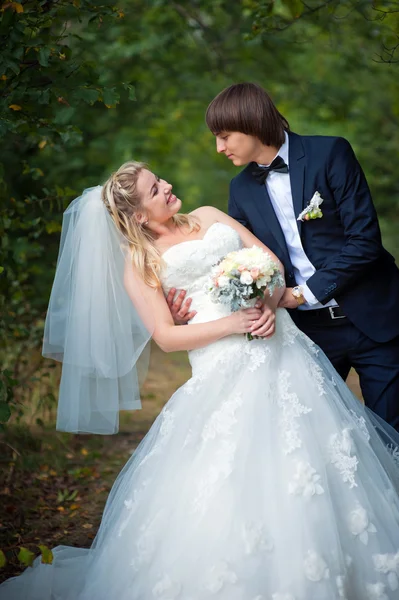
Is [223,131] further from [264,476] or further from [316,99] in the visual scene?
[316,99]

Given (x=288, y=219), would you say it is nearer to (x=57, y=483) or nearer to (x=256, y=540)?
(x=256, y=540)

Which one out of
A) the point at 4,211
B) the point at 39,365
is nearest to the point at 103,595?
the point at 4,211

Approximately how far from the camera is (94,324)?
3.93m

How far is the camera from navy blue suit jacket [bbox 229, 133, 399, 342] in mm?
3850

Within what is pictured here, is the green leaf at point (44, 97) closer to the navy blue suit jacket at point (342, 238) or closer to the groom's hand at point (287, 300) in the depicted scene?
the navy blue suit jacket at point (342, 238)

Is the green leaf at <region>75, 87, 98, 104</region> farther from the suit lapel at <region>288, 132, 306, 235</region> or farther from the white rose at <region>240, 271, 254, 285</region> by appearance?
the white rose at <region>240, 271, 254, 285</region>

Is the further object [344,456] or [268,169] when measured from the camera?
[268,169]

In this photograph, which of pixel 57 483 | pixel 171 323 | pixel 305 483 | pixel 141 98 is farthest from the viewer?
pixel 141 98

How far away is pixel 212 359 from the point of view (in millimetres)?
3805

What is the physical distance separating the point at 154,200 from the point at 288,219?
71 centimetres

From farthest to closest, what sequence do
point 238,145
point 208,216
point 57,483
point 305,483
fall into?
point 57,483
point 208,216
point 238,145
point 305,483

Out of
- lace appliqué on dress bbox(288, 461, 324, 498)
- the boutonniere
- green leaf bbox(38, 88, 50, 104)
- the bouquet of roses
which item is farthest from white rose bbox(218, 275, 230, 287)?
green leaf bbox(38, 88, 50, 104)

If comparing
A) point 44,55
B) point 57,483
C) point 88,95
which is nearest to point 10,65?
point 44,55

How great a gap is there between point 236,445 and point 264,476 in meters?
0.18
